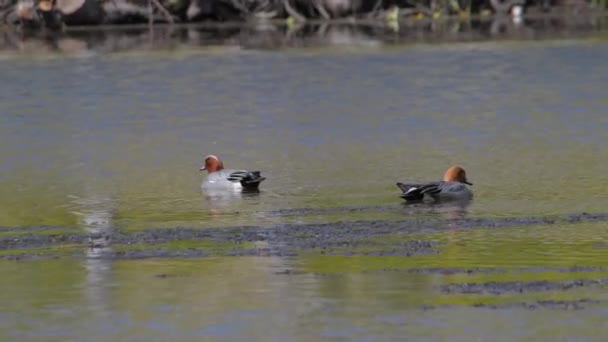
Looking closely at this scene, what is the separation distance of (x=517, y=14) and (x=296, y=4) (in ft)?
19.3

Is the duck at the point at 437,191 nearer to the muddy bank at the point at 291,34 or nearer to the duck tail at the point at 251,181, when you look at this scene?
the duck tail at the point at 251,181

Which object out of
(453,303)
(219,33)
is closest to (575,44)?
(219,33)

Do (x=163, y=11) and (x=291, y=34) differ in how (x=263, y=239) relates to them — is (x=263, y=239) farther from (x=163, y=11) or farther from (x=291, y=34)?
(x=163, y=11)

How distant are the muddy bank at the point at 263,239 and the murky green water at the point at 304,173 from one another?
26 cm

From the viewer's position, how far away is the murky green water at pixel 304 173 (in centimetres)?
925

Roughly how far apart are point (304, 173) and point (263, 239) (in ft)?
14.3

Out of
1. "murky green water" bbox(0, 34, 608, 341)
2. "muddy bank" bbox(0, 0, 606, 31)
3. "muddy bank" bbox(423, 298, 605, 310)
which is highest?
"muddy bank" bbox(423, 298, 605, 310)

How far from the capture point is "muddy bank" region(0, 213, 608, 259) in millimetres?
11547

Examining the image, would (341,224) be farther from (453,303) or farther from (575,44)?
(575,44)

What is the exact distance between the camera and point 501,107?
886 inches

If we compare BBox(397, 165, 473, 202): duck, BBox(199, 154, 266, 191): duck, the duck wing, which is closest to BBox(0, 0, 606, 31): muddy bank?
BBox(199, 154, 266, 191): duck

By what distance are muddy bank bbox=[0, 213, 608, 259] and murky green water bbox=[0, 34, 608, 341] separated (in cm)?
26

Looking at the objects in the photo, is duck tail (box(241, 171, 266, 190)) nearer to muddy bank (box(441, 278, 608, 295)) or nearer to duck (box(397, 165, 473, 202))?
duck (box(397, 165, 473, 202))

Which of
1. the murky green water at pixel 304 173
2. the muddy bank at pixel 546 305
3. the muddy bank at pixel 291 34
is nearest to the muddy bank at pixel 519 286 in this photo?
the murky green water at pixel 304 173
